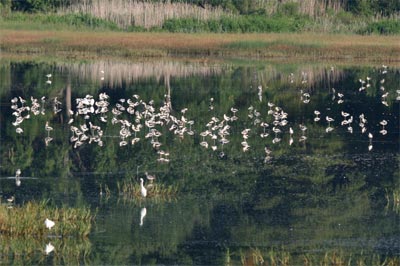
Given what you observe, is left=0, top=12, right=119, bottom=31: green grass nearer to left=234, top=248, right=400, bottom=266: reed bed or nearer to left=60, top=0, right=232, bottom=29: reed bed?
left=60, top=0, right=232, bottom=29: reed bed

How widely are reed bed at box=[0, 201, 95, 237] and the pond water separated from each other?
7.7 inches

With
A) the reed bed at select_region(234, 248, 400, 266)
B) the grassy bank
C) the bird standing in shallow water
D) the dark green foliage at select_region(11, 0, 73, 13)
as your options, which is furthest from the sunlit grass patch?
the dark green foliage at select_region(11, 0, 73, 13)

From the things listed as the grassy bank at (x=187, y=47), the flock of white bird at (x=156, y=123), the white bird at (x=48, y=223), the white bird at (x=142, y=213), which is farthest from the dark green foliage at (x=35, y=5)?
the white bird at (x=48, y=223)

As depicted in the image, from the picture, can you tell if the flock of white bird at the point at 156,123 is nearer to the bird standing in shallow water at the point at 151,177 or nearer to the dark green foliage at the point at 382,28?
the bird standing in shallow water at the point at 151,177

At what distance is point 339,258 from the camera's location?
40.3ft

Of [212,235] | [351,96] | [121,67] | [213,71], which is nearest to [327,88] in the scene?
[351,96]

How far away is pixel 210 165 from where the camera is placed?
61.3ft

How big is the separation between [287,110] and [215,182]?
360 inches

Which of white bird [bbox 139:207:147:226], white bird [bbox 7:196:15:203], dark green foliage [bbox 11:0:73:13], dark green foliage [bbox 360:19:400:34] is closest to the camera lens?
white bird [bbox 139:207:147:226]

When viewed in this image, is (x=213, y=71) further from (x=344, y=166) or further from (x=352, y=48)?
(x=344, y=166)

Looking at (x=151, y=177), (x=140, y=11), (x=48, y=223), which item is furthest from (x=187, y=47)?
(x=48, y=223)

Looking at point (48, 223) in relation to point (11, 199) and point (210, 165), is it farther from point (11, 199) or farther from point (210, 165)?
point (210, 165)

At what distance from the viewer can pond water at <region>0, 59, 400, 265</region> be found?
13141 mm

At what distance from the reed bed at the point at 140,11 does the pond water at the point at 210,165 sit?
12.5m
